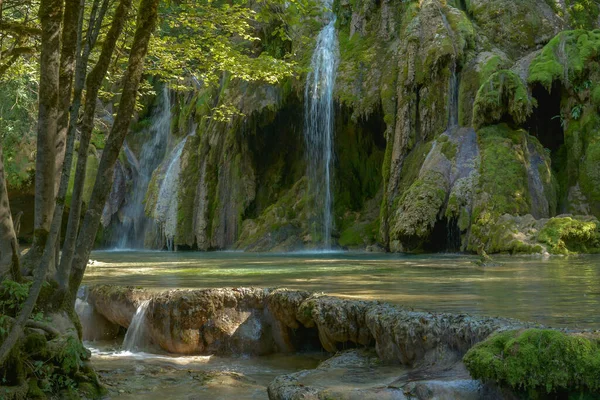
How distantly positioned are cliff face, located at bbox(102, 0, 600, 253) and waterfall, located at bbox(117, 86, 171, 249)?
1.21 metres

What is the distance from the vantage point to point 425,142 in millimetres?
21141

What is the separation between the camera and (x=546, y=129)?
22.1 m

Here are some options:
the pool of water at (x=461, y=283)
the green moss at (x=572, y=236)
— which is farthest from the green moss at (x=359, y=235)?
the pool of water at (x=461, y=283)

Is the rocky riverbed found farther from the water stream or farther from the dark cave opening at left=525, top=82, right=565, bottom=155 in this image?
the dark cave opening at left=525, top=82, right=565, bottom=155

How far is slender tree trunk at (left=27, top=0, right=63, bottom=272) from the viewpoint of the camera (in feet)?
17.4

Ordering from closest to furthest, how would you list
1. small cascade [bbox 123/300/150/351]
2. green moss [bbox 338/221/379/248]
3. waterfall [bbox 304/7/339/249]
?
small cascade [bbox 123/300/150/351]
green moss [bbox 338/221/379/248]
waterfall [bbox 304/7/339/249]

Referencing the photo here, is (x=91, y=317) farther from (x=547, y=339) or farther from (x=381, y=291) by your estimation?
(x=547, y=339)

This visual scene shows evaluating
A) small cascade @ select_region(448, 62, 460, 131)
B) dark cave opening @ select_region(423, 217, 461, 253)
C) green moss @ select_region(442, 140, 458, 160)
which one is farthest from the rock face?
small cascade @ select_region(448, 62, 460, 131)

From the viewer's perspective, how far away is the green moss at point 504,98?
18891 mm

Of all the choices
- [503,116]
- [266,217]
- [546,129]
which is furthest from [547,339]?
[266,217]

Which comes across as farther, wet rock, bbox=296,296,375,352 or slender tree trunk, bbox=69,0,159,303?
wet rock, bbox=296,296,375,352

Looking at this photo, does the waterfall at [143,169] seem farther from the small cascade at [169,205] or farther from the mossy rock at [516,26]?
the mossy rock at [516,26]

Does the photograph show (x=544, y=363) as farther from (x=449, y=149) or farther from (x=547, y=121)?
(x=547, y=121)

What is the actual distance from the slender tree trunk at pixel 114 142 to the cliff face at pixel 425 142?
12.0m
